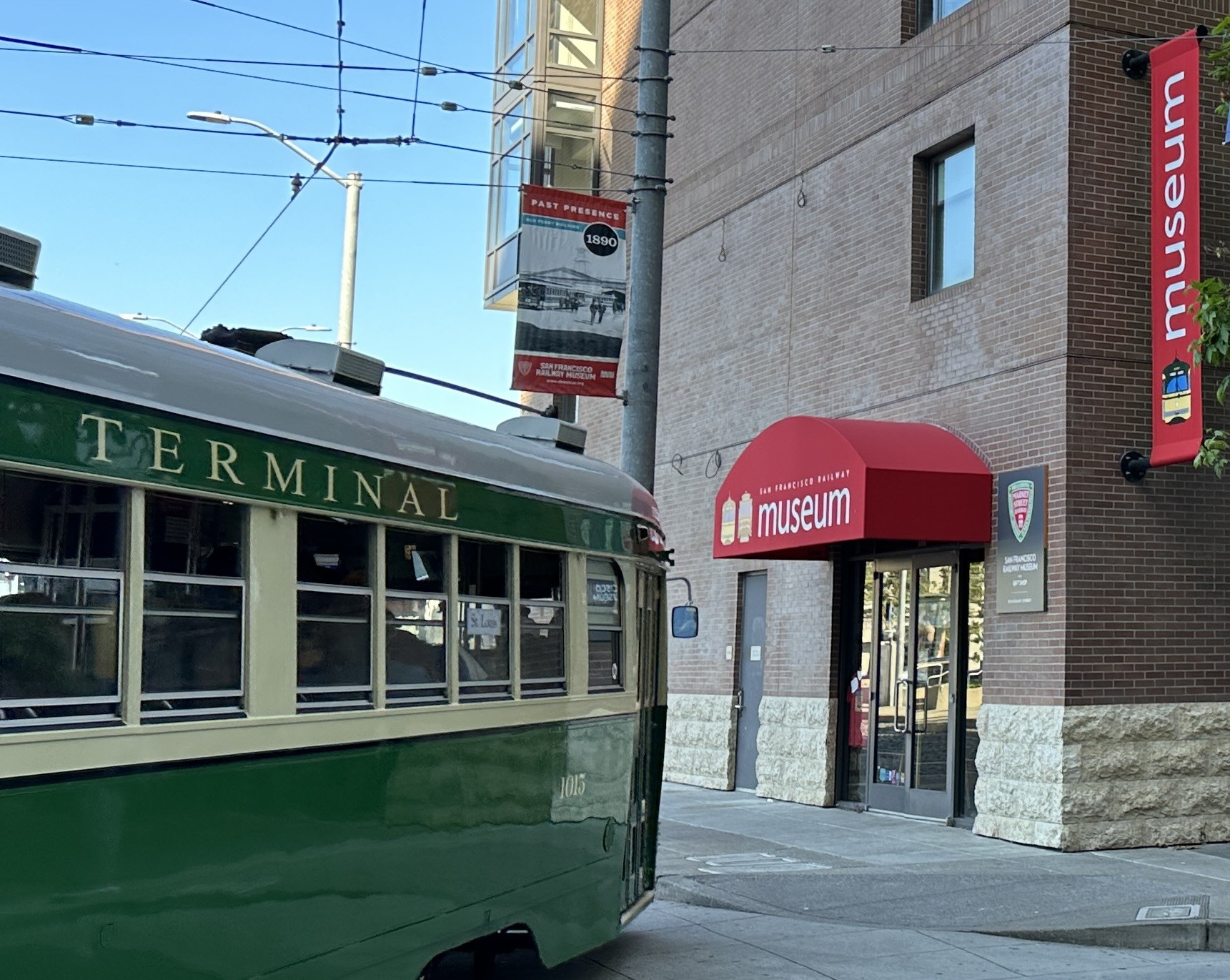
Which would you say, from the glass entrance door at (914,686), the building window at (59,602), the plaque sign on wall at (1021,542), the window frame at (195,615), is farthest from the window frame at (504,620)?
the glass entrance door at (914,686)

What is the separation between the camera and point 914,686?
14.6m

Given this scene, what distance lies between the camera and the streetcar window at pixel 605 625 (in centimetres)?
757

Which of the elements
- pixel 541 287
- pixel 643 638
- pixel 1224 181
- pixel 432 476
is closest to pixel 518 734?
pixel 432 476

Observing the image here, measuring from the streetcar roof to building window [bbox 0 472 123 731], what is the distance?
1.04 feet

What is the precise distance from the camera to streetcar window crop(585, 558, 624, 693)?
757 centimetres

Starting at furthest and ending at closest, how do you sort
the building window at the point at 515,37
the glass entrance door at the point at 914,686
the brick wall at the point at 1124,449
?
the building window at the point at 515,37 → the glass entrance door at the point at 914,686 → the brick wall at the point at 1124,449

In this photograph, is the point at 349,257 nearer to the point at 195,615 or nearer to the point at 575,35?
the point at 575,35

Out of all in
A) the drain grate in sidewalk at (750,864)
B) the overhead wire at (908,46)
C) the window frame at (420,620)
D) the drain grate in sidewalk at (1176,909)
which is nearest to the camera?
the window frame at (420,620)

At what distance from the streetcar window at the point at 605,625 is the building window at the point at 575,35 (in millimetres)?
15602

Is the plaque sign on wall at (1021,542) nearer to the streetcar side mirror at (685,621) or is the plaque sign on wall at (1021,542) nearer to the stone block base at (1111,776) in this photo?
the stone block base at (1111,776)

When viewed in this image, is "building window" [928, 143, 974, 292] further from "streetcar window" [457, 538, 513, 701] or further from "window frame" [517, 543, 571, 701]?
"streetcar window" [457, 538, 513, 701]

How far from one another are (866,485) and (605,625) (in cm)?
566

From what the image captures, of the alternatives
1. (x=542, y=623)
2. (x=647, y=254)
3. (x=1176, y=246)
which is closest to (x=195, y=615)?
(x=542, y=623)

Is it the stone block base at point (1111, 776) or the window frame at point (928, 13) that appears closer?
the stone block base at point (1111, 776)
